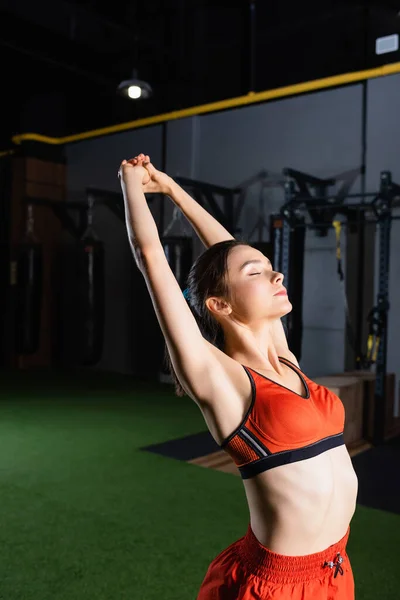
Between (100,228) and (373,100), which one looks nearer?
(373,100)

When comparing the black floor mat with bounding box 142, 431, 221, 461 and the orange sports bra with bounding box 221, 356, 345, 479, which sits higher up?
the orange sports bra with bounding box 221, 356, 345, 479

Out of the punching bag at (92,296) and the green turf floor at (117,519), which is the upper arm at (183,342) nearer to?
the green turf floor at (117,519)

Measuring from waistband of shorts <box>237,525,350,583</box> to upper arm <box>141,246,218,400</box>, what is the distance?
0.29 m

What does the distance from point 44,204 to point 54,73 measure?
6.62ft

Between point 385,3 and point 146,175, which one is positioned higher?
point 385,3

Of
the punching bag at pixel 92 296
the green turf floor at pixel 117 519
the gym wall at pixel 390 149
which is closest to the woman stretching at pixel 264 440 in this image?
the green turf floor at pixel 117 519

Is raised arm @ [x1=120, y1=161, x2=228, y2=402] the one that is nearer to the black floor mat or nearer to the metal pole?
the black floor mat

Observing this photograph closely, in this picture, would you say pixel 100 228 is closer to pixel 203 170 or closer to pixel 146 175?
pixel 203 170

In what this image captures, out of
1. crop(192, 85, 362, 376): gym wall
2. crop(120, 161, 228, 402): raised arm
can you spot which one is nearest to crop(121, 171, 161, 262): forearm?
crop(120, 161, 228, 402): raised arm

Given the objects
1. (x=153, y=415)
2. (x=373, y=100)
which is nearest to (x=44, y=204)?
(x=153, y=415)

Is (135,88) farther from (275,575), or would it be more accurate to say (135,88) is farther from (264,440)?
(275,575)

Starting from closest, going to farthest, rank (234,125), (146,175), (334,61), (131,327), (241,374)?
(241,374), (146,175), (334,61), (234,125), (131,327)

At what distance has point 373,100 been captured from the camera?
223 inches

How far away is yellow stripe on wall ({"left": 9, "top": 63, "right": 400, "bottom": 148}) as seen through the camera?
5647mm
